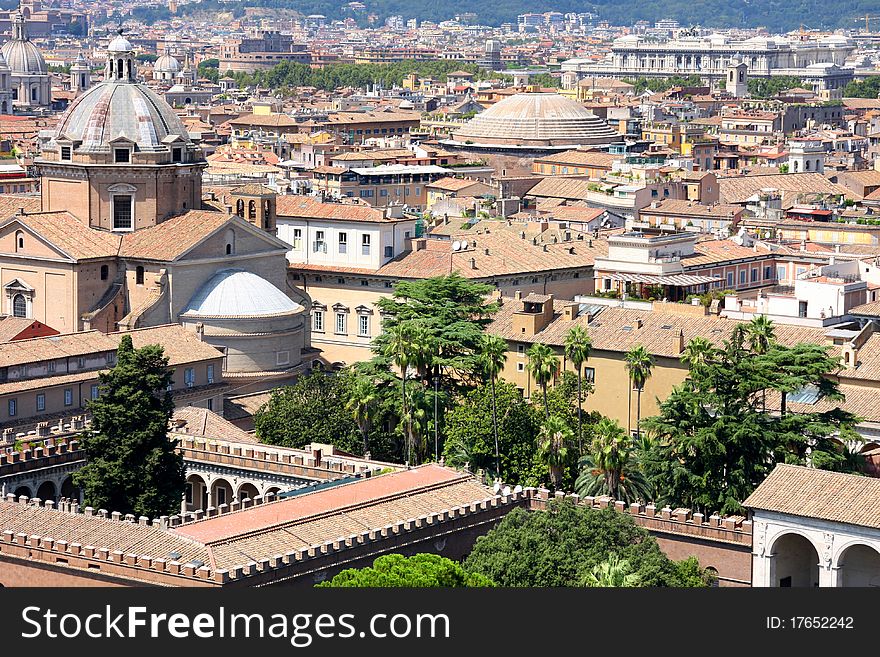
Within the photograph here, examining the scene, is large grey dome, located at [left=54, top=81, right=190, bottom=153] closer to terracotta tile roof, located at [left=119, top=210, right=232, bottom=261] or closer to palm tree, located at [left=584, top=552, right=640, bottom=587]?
terracotta tile roof, located at [left=119, top=210, right=232, bottom=261]

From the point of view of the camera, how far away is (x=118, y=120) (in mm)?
81062

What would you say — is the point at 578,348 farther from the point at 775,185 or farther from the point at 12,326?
the point at 775,185

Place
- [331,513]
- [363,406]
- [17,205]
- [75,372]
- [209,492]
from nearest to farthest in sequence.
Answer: [331,513], [209,492], [363,406], [75,372], [17,205]

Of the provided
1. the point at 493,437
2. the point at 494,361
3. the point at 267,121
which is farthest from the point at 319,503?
the point at 267,121

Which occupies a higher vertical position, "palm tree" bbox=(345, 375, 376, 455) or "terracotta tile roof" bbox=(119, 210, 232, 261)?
"terracotta tile roof" bbox=(119, 210, 232, 261)

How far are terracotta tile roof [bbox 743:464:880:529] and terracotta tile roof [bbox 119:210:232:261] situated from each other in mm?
27678

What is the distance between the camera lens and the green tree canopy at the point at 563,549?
173 ft

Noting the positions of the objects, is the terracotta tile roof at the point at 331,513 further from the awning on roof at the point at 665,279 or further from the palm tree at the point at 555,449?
the awning on roof at the point at 665,279

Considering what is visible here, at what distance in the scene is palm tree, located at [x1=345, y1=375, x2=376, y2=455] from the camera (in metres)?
67.7

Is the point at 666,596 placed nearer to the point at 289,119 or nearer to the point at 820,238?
the point at 820,238

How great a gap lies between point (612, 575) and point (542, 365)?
54.3 feet

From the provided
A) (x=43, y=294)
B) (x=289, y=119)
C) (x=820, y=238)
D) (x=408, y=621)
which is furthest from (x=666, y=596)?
(x=289, y=119)

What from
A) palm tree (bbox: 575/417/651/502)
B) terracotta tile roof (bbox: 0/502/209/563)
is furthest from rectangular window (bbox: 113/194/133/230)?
terracotta tile roof (bbox: 0/502/209/563)

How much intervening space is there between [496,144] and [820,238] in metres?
53.3
